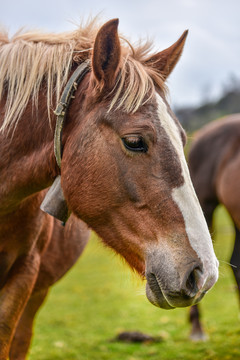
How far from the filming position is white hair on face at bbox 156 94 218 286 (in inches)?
99.2

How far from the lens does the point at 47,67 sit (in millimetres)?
3172

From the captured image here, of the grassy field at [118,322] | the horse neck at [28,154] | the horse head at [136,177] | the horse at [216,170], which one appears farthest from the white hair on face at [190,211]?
the horse at [216,170]

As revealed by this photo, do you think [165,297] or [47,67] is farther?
[47,67]

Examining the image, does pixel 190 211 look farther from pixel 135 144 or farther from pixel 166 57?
pixel 166 57

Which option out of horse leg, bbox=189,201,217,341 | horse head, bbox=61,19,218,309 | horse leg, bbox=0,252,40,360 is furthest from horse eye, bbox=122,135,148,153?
horse leg, bbox=189,201,217,341

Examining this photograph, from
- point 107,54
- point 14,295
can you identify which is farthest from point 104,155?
point 14,295

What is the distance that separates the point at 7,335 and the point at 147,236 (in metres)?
1.56

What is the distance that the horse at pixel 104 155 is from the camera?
8.63 ft

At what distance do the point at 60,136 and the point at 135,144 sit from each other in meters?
0.55

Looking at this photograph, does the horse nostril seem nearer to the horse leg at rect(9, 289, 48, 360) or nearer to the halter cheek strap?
the halter cheek strap

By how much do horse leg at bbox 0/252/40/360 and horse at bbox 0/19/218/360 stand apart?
0.01 meters

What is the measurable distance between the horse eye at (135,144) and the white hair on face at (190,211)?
16 cm

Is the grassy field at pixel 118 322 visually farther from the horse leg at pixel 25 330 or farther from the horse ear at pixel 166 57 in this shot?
the horse ear at pixel 166 57

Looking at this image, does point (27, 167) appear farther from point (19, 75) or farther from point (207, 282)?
point (207, 282)
